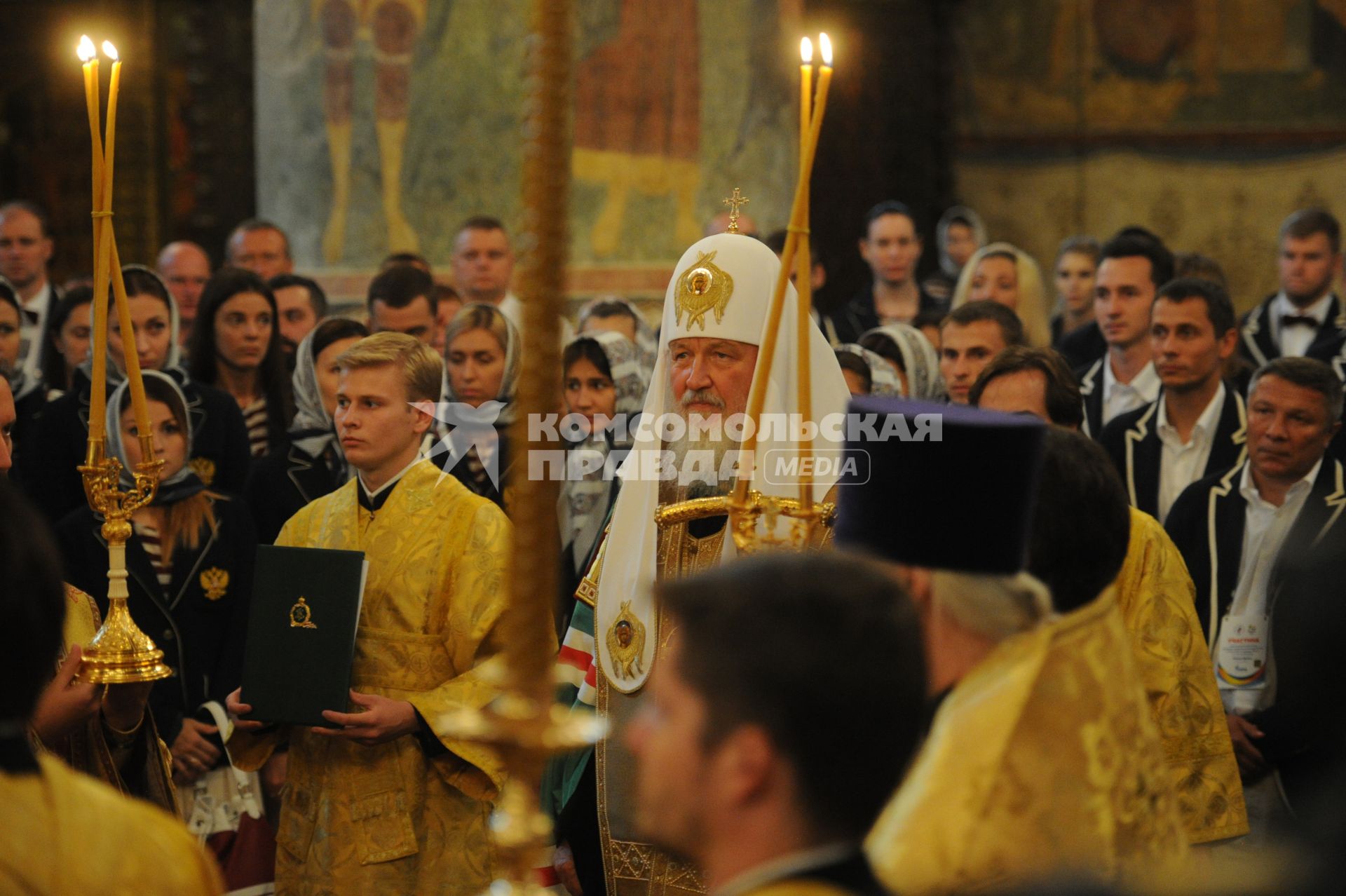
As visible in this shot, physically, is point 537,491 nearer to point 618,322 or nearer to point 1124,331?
point 1124,331

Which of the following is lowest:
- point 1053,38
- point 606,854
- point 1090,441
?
point 606,854

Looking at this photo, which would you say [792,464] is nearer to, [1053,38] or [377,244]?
[377,244]

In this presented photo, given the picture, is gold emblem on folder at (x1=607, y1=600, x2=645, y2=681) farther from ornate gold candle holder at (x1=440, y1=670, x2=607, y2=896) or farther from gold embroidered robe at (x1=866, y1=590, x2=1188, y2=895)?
ornate gold candle holder at (x1=440, y1=670, x2=607, y2=896)

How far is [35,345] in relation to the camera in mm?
7801

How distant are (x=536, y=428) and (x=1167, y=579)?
2257 mm

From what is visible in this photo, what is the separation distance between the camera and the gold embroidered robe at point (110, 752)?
3814 mm

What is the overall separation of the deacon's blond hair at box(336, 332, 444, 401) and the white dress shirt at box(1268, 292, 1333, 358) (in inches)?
207

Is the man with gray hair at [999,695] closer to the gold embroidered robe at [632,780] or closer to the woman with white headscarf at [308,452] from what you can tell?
the gold embroidered robe at [632,780]

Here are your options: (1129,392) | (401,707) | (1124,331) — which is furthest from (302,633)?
(1124,331)

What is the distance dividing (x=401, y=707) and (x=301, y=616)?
Answer: 0.33 meters

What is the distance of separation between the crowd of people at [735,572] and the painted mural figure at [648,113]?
2.28 meters

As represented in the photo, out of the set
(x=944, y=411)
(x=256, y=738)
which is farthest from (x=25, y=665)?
(x=256, y=738)

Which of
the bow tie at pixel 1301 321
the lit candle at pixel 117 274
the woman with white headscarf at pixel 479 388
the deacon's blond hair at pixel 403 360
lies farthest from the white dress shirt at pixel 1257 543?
the bow tie at pixel 1301 321

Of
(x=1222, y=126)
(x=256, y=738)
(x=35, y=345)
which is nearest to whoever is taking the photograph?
(x=256, y=738)
